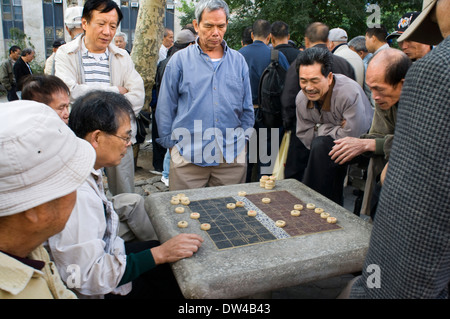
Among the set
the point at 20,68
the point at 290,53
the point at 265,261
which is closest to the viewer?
the point at 265,261

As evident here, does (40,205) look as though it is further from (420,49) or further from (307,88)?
(420,49)

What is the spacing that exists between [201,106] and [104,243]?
1831mm

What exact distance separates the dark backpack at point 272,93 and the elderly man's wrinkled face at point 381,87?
1635mm

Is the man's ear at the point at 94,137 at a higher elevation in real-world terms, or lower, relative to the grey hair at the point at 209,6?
lower

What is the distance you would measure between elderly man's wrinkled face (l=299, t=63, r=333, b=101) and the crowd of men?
1 cm

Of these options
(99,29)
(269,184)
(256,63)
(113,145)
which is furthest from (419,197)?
(256,63)

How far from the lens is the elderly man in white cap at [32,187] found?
1.15 m

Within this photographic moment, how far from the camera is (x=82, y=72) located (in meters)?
3.59

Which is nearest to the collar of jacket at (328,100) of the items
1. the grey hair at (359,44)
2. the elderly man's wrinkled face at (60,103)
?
the elderly man's wrinkled face at (60,103)

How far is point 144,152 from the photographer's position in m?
7.42

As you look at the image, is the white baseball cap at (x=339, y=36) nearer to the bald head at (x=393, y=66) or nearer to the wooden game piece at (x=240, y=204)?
the bald head at (x=393, y=66)

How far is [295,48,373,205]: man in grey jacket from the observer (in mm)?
3348

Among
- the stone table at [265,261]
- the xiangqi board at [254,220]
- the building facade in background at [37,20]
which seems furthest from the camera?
the building facade in background at [37,20]

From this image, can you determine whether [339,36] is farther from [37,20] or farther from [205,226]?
[37,20]
